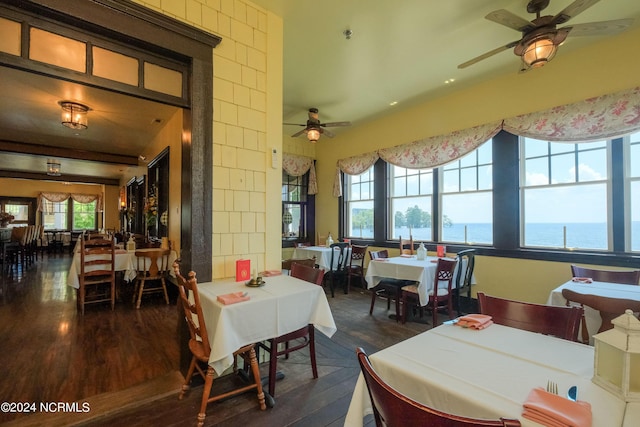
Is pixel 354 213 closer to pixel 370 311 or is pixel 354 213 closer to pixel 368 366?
pixel 370 311

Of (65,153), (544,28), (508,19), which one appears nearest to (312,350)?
(508,19)

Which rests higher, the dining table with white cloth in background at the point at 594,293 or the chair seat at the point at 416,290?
the dining table with white cloth in background at the point at 594,293

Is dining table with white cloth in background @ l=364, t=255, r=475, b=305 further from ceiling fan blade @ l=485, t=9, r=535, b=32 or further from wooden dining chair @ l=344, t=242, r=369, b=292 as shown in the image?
ceiling fan blade @ l=485, t=9, r=535, b=32

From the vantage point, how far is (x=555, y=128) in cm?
360

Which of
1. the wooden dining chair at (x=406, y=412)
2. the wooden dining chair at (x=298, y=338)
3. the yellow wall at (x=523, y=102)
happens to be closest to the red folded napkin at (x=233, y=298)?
the wooden dining chair at (x=298, y=338)

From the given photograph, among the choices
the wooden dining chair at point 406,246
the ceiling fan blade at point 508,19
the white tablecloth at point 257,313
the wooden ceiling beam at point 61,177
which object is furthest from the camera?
the wooden ceiling beam at point 61,177

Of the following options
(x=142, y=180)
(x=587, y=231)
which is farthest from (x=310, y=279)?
(x=142, y=180)

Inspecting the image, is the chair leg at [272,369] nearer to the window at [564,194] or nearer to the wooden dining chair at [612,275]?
the wooden dining chair at [612,275]

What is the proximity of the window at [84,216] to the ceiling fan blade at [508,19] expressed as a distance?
593 inches

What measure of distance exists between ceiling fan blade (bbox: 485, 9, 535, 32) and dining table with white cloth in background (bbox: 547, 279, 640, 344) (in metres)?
2.18

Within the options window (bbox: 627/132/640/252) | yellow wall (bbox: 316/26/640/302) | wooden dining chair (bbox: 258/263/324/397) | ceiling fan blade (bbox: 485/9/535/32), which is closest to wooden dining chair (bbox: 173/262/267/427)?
wooden dining chair (bbox: 258/263/324/397)

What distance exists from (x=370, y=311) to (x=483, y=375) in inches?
125

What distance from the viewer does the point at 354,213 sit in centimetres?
659

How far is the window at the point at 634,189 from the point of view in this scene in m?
3.26
